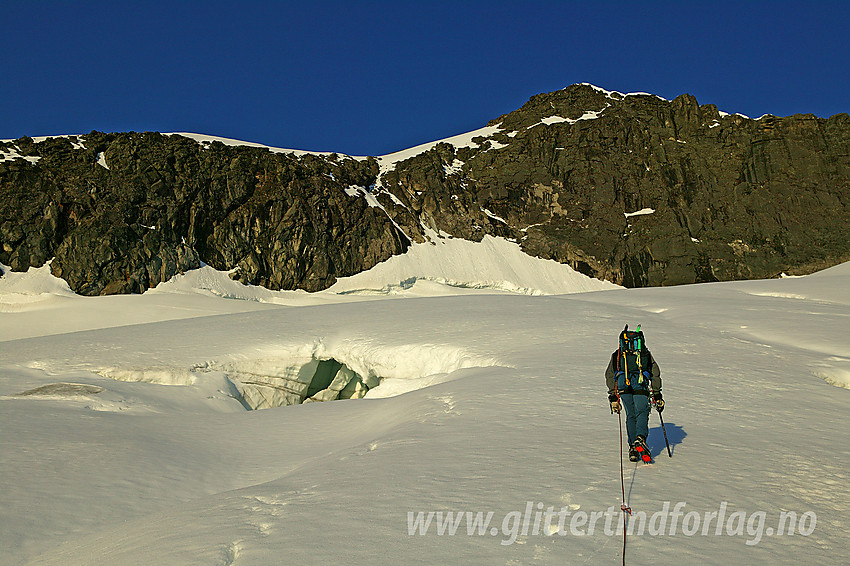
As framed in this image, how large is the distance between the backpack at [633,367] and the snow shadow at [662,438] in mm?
804

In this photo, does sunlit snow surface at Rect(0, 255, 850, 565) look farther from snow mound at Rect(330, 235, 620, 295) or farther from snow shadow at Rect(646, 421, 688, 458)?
snow mound at Rect(330, 235, 620, 295)

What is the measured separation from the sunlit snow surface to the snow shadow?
65 millimetres

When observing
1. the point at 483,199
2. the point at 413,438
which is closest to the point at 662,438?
the point at 413,438

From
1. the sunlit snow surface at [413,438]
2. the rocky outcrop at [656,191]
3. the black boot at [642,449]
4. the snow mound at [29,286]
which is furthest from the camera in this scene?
the rocky outcrop at [656,191]

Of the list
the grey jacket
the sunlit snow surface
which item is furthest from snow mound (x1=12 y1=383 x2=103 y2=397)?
the grey jacket

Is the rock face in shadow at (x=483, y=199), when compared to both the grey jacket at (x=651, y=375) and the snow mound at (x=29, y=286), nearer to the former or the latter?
the snow mound at (x=29, y=286)

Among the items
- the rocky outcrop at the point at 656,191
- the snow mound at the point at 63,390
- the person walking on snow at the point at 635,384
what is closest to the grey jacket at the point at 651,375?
the person walking on snow at the point at 635,384

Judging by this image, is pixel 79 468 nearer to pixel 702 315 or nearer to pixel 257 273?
pixel 702 315

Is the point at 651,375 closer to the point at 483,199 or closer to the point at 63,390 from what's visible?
the point at 63,390

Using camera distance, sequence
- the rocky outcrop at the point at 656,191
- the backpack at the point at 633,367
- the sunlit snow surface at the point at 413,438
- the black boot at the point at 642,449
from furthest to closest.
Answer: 1. the rocky outcrop at the point at 656,191
2. the backpack at the point at 633,367
3. the black boot at the point at 642,449
4. the sunlit snow surface at the point at 413,438

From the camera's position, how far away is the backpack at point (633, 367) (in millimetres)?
7094

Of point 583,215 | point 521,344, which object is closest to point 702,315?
point 521,344

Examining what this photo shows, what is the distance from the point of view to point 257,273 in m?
55.1

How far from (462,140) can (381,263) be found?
1011 inches
